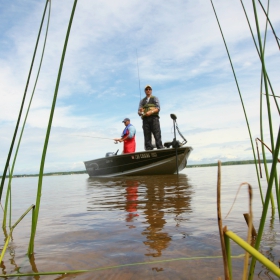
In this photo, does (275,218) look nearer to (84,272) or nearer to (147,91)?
(84,272)

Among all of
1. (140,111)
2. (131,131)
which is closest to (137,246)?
(140,111)

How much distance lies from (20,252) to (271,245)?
1.21 meters

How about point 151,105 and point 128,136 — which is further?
point 128,136

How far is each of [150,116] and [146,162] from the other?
148cm

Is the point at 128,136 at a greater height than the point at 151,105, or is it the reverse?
the point at 151,105

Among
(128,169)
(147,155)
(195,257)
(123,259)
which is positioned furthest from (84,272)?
(128,169)

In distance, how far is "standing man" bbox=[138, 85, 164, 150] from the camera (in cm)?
882

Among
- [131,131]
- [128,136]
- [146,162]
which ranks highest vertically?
[131,131]

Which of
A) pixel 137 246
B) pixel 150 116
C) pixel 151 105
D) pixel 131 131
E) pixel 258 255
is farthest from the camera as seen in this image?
pixel 131 131

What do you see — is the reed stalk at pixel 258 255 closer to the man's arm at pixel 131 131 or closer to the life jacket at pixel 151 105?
the life jacket at pixel 151 105

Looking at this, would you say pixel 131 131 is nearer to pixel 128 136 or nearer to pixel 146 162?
pixel 128 136

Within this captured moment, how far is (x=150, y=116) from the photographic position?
9.02 meters

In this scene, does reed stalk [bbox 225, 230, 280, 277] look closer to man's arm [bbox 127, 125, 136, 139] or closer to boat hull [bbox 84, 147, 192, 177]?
boat hull [bbox 84, 147, 192, 177]

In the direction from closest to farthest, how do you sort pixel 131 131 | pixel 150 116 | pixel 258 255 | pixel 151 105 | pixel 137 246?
pixel 258 255
pixel 137 246
pixel 151 105
pixel 150 116
pixel 131 131
